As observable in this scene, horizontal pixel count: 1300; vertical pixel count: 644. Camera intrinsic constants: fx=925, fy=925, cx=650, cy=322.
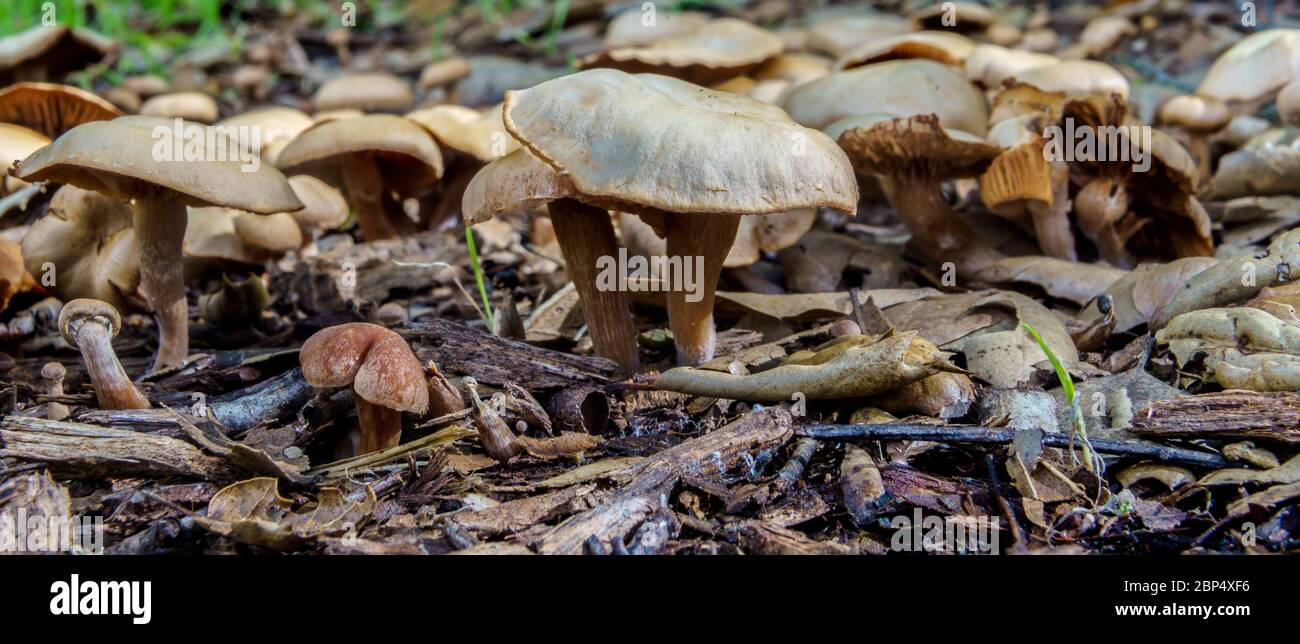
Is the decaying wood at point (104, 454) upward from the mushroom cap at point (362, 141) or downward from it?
downward

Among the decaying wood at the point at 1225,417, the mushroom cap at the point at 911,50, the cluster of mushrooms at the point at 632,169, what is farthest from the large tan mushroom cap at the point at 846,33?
the decaying wood at the point at 1225,417

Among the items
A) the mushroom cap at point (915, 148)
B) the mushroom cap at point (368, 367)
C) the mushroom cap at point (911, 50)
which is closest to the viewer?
the mushroom cap at point (368, 367)

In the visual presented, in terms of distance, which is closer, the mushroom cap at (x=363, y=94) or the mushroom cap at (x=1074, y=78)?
the mushroom cap at (x=1074, y=78)

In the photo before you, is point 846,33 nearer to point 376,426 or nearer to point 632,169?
point 632,169

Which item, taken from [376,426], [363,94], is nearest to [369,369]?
[376,426]

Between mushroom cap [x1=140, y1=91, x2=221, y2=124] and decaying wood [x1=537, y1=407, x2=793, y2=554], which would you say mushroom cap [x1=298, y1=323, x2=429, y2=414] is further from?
mushroom cap [x1=140, y1=91, x2=221, y2=124]

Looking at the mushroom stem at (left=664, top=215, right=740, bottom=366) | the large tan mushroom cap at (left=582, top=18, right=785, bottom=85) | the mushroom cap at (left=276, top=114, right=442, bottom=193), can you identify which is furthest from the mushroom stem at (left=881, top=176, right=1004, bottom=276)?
the mushroom cap at (left=276, top=114, right=442, bottom=193)

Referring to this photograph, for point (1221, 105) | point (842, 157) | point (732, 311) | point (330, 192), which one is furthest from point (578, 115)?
point (1221, 105)

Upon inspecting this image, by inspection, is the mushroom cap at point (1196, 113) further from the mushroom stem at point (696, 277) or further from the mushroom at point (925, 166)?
the mushroom stem at point (696, 277)
